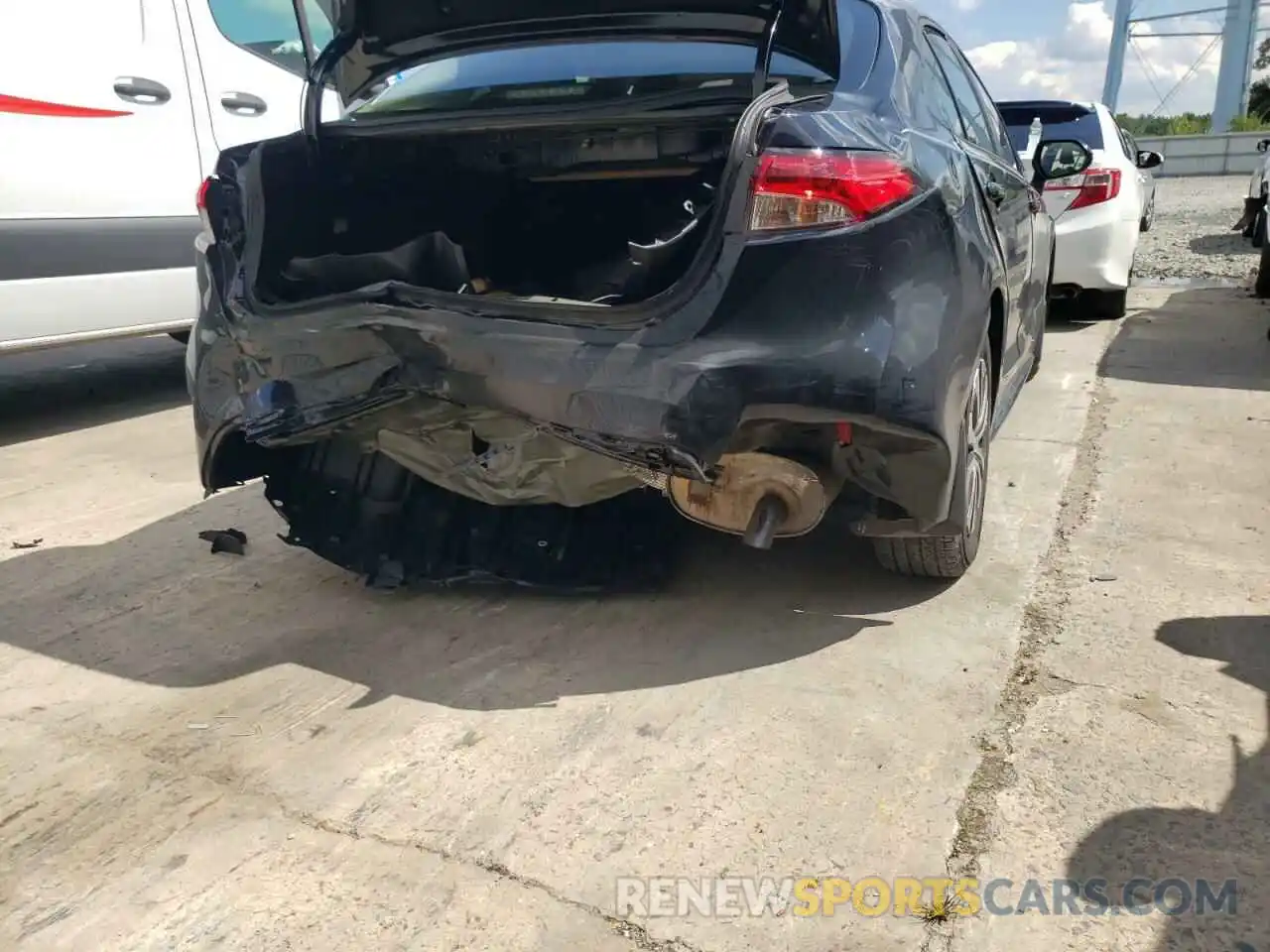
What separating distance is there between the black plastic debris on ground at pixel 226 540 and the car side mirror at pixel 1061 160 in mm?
3525

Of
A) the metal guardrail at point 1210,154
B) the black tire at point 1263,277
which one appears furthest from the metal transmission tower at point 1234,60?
the black tire at point 1263,277

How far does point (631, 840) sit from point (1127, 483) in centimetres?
274

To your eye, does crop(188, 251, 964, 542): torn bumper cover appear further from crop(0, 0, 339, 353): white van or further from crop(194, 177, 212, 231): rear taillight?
crop(0, 0, 339, 353): white van

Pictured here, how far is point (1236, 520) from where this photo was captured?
3.48 metres

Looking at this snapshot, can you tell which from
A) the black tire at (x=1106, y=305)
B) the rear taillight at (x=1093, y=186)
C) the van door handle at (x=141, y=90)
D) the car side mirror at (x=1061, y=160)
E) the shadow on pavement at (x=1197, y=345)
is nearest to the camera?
the car side mirror at (x=1061, y=160)

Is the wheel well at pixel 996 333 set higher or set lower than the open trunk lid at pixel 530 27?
lower

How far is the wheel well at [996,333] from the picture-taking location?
2.97 meters

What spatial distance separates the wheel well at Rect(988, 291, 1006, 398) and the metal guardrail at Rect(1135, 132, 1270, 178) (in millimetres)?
29466

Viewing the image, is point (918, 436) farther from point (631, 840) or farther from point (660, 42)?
point (660, 42)

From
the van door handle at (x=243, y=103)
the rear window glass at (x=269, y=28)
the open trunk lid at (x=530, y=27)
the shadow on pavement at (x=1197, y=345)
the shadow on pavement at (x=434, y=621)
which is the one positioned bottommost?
the shadow on pavement at (x=1197, y=345)

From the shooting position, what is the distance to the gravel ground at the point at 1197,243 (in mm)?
10023

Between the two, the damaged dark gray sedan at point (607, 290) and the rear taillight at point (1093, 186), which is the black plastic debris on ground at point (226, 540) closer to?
the damaged dark gray sedan at point (607, 290)

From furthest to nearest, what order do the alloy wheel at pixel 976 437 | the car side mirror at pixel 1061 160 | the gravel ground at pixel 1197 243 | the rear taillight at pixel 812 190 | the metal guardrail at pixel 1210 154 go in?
the metal guardrail at pixel 1210 154
the gravel ground at pixel 1197 243
the car side mirror at pixel 1061 160
the alloy wheel at pixel 976 437
the rear taillight at pixel 812 190

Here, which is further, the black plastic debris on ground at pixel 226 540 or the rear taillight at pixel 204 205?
the black plastic debris on ground at pixel 226 540
